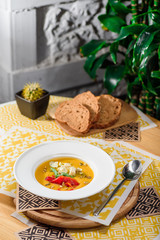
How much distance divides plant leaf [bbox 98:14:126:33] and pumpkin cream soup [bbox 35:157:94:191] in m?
1.10

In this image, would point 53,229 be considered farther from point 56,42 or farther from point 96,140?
point 56,42

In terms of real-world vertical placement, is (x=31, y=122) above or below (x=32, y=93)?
below

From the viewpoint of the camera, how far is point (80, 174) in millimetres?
1280

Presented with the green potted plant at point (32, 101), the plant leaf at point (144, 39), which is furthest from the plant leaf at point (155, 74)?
the green potted plant at point (32, 101)

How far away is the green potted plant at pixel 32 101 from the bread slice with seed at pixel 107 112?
313mm

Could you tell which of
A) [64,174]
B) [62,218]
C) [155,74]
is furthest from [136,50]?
[62,218]

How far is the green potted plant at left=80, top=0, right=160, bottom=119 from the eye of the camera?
6.03ft

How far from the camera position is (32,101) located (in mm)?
1752

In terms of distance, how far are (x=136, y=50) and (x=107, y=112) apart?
1.26ft

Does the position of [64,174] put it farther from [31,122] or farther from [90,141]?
[31,122]

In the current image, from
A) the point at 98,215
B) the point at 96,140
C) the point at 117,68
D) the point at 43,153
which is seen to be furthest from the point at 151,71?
the point at 98,215

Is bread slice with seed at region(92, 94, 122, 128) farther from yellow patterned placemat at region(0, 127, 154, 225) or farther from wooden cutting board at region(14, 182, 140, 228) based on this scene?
wooden cutting board at region(14, 182, 140, 228)

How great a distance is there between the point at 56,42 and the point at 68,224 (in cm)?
166

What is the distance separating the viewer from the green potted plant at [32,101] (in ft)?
5.78
